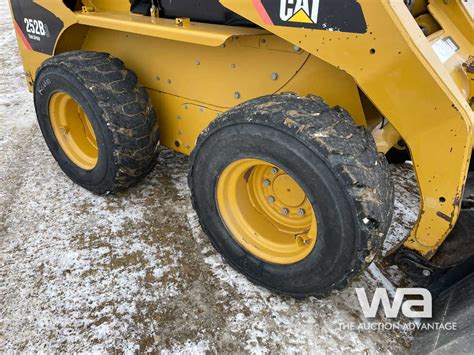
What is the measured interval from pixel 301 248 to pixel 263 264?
8.8 inches

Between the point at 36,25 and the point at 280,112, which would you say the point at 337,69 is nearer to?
the point at 280,112

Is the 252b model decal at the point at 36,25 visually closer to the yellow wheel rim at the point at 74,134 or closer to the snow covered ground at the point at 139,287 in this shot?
the yellow wheel rim at the point at 74,134

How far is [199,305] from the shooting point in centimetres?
211

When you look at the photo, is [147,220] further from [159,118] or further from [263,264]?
[263,264]

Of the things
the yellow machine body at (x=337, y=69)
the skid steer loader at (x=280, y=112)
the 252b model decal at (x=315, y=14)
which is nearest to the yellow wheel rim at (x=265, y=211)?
the skid steer loader at (x=280, y=112)

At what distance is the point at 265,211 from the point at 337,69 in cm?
83

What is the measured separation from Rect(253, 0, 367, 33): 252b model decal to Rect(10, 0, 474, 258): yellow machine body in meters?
0.02

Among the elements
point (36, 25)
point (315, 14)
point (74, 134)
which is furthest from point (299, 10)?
point (36, 25)

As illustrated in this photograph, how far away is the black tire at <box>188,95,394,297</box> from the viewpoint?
5.24 feet

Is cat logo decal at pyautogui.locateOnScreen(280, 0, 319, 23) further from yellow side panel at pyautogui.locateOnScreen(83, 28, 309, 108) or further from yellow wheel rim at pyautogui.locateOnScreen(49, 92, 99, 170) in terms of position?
yellow wheel rim at pyautogui.locateOnScreen(49, 92, 99, 170)

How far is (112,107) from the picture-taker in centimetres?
244

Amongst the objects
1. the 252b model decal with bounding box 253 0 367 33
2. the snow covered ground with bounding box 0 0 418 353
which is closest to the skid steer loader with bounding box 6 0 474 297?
the 252b model decal with bounding box 253 0 367 33

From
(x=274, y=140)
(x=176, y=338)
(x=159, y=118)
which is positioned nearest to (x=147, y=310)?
(x=176, y=338)

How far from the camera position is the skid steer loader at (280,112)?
1572mm
